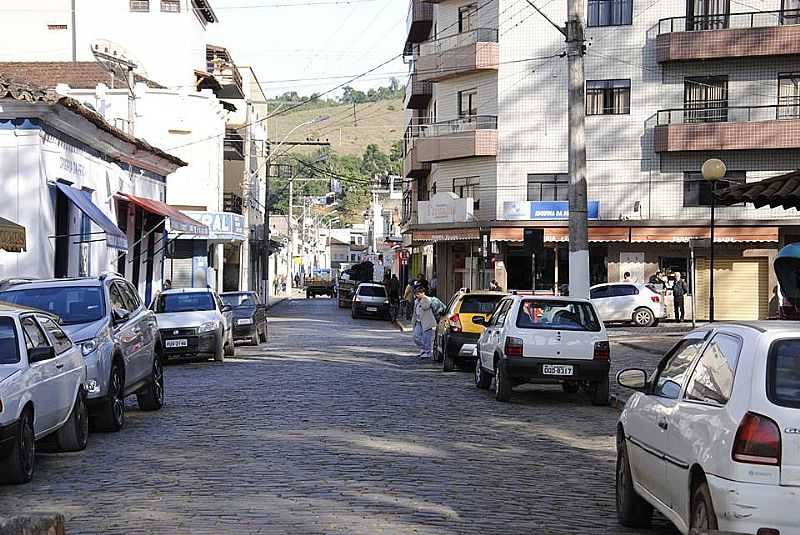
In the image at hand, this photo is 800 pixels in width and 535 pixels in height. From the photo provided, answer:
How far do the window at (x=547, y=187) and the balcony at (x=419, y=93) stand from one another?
1114 centimetres

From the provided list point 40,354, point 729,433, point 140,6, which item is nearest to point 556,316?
point 40,354

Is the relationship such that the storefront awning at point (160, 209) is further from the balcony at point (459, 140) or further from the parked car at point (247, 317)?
the balcony at point (459, 140)

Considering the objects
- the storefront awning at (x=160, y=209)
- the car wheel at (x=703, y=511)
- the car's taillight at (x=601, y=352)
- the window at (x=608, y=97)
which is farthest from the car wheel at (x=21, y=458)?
the window at (x=608, y=97)

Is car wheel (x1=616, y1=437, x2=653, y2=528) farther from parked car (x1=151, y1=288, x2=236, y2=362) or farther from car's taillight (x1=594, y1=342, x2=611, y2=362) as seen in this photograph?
parked car (x1=151, y1=288, x2=236, y2=362)

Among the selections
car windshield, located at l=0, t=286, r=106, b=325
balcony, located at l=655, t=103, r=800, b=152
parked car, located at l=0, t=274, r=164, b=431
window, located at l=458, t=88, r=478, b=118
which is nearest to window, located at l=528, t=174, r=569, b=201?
balcony, located at l=655, t=103, r=800, b=152

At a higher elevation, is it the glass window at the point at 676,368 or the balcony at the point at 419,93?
the balcony at the point at 419,93

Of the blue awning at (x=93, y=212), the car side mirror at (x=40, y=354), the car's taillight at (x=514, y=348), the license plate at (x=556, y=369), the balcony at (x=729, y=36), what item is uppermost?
the balcony at (x=729, y=36)

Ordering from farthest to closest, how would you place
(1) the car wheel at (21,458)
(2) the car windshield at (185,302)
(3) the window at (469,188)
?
(3) the window at (469,188) → (2) the car windshield at (185,302) → (1) the car wheel at (21,458)

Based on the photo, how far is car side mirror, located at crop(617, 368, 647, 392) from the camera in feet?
28.5

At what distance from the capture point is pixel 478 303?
23891 millimetres

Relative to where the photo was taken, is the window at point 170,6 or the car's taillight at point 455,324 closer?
the car's taillight at point 455,324

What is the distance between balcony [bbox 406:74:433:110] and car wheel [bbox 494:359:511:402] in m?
38.0

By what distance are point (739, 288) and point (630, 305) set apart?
20.0 feet

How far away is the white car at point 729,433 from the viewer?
6148mm
